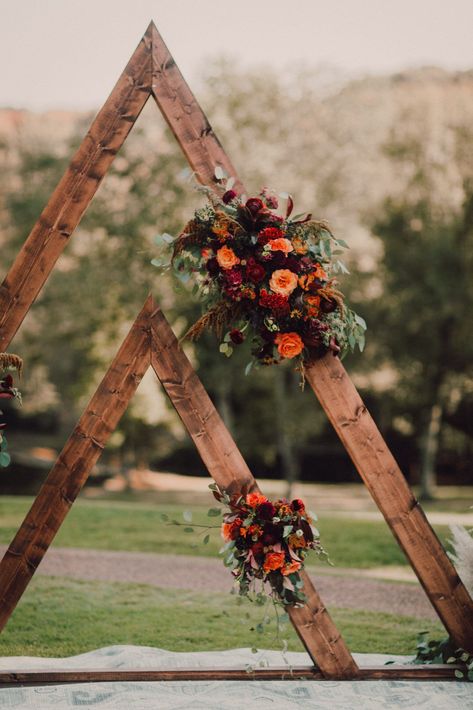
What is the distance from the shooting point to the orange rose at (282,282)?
4160 mm

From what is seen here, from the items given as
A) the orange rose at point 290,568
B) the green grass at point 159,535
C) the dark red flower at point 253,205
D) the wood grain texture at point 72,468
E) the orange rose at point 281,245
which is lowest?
the orange rose at point 290,568

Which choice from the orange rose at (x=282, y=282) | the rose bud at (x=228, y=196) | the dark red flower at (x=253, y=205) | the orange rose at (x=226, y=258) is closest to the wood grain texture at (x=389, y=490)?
the orange rose at (x=282, y=282)

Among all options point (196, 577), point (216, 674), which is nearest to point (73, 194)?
point (216, 674)

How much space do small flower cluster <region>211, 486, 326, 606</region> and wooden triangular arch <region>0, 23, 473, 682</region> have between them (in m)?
0.10

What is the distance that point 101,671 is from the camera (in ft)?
14.1

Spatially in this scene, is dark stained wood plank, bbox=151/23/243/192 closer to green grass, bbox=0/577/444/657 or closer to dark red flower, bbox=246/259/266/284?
dark red flower, bbox=246/259/266/284

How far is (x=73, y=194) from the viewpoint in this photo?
4277 mm

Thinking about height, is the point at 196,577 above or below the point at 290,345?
above

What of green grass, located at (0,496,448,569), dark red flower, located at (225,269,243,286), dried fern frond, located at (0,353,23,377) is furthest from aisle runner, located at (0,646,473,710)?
green grass, located at (0,496,448,569)

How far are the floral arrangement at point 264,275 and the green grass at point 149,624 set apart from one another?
8.20 ft

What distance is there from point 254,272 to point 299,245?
0.31m

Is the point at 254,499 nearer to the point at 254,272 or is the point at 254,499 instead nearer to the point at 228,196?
the point at 254,272

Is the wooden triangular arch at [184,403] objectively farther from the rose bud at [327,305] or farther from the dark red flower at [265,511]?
the rose bud at [327,305]

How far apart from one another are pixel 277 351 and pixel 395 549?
21.9 ft
